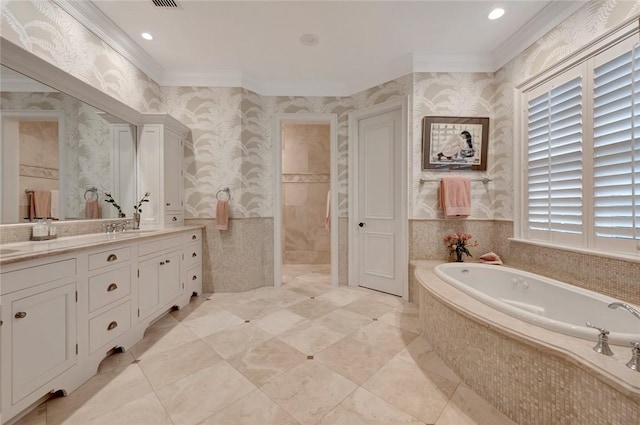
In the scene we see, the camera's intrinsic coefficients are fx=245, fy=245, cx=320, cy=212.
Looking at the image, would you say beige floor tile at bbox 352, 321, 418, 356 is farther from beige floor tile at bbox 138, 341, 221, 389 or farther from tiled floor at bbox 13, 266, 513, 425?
beige floor tile at bbox 138, 341, 221, 389

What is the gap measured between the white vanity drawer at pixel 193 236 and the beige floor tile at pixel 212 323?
0.85m

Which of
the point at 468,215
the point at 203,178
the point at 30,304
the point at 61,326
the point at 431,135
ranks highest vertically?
the point at 431,135

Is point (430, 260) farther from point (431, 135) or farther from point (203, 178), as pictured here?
point (203, 178)

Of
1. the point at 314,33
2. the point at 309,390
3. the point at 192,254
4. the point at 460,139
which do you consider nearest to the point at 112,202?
the point at 192,254

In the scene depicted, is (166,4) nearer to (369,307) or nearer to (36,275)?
(36,275)

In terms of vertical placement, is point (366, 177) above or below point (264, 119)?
below

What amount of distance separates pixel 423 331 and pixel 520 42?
2.91m

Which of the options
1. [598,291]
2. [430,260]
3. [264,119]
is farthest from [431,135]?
[264,119]

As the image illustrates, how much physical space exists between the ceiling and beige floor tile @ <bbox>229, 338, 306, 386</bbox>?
2819mm

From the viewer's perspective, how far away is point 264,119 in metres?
3.36

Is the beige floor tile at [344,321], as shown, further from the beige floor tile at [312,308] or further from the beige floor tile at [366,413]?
the beige floor tile at [366,413]

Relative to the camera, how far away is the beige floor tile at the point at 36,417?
1233 mm

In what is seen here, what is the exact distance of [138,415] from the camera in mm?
1278

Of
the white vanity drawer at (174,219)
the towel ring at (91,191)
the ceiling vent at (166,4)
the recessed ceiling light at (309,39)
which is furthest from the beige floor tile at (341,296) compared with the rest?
the ceiling vent at (166,4)
